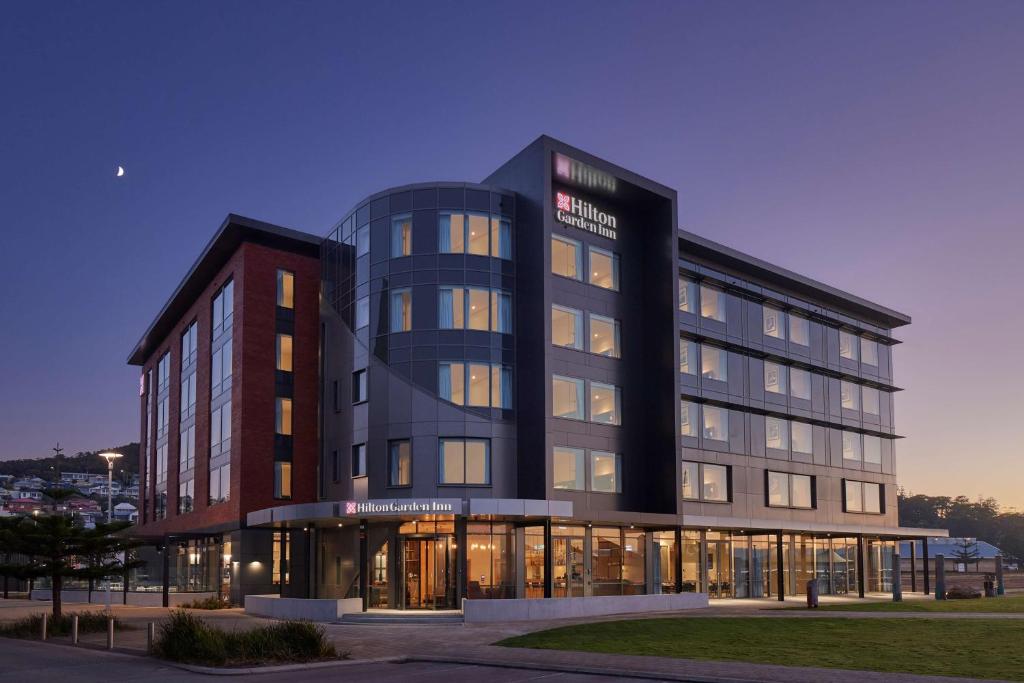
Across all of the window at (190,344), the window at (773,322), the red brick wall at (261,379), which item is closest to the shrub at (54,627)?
the red brick wall at (261,379)

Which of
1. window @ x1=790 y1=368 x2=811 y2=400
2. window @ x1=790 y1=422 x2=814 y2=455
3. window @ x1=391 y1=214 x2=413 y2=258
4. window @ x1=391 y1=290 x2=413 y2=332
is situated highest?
window @ x1=391 y1=214 x2=413 y2=258

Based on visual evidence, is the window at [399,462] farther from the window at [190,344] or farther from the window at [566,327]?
the window at [190,344]

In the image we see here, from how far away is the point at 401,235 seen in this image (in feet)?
147

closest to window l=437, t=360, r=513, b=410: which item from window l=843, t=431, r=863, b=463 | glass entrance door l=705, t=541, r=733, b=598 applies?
glass entrance door l=705, t=541, r=733, b=598

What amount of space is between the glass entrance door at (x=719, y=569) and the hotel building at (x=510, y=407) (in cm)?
15

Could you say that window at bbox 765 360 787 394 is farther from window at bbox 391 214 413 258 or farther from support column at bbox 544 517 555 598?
window at bbox 391 214 413 258

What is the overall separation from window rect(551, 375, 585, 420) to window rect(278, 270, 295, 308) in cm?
1591

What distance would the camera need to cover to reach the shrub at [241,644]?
78.0ft

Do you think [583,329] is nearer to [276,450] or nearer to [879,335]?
[276,450]

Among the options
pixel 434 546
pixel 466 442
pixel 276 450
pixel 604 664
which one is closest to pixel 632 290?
pixel 466 442

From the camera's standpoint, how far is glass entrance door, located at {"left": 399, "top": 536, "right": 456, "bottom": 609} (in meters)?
40.6

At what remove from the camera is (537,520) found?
41.2 m

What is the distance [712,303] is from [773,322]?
597 cm

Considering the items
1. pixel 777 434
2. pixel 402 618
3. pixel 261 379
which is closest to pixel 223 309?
pixel 261 379
